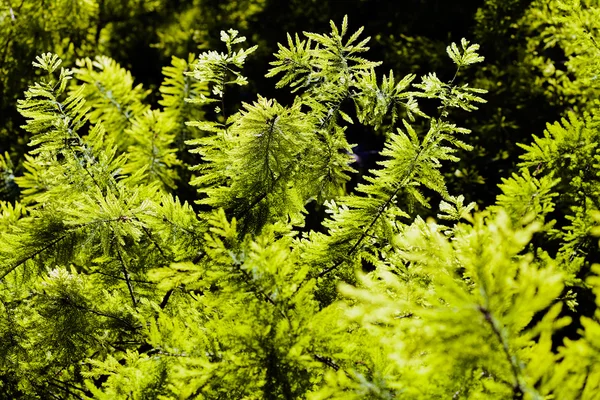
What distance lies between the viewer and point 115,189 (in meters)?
1.85

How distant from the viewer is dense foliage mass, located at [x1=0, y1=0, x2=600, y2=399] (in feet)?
2.95

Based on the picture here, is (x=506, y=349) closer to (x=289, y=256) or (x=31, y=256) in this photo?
(x=289, y=256)

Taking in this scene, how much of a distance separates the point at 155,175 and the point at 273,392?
5.79 ft

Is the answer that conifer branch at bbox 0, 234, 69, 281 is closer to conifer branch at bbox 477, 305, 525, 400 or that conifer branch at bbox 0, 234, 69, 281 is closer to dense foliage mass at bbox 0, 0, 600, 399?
dense foliage mass at bbox 0, 0, 600, 399

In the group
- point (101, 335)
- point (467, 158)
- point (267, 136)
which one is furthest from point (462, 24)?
point (101, 335)

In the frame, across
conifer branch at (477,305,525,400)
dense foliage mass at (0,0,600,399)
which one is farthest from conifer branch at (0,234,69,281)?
conifer branch at (477,305,525,400)

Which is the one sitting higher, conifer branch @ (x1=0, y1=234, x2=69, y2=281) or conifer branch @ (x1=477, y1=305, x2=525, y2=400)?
conifer branch @ (x1=477, y1=305, x2=525, y2=400)

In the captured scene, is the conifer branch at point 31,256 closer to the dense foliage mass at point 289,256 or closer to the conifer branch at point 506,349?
the dense foliage mass at point 289,256

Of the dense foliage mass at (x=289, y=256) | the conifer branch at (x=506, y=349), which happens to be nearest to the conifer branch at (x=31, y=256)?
the dense foliage mass at (x=289, y=256)

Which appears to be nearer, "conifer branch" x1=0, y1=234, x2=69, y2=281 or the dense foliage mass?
the dense foliage mass

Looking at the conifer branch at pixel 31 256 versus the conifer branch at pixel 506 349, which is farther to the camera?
the conifer branch at pixel 31 256

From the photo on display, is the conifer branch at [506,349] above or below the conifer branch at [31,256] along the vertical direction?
above

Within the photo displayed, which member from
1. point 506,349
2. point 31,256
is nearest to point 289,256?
point 506,349

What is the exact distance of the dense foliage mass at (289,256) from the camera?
0.90 meters
